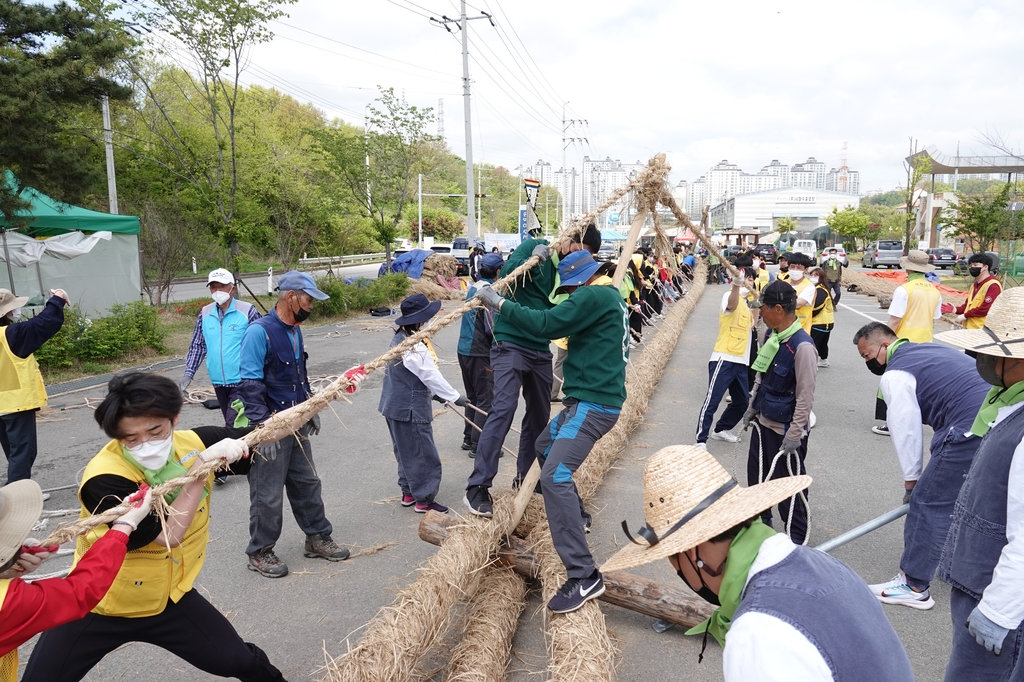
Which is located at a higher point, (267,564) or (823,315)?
(823,315)

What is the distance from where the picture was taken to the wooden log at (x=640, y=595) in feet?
11.4

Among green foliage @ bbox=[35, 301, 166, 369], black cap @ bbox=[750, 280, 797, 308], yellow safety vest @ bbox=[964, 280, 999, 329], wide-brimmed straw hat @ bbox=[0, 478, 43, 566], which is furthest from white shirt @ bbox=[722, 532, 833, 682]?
green foliage @ bbox=[35, 301, 166, 369]

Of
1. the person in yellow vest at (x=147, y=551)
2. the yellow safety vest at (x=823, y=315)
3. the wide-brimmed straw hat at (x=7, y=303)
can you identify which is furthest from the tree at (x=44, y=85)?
the yellow safety vest at (x=823, y=315)

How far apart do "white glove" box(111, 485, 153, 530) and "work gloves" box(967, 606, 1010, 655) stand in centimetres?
295

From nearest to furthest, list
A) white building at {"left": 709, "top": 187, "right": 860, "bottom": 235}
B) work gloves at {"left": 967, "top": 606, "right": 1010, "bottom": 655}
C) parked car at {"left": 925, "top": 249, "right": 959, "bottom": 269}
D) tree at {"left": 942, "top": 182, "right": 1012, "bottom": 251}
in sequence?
1. work gloves at {"left": 967, "top": 606, "right": 1010, "bottom": 655}
2. tree at {"left": 942, "top": 182, "right": 1012, "bottom": 251}
3. parked car at {"left": 925, "top": 249, "right": 959, "bottom": 269}
4. white building at {"left": 709, "top": 187, "right": 860, "bottom": 235}

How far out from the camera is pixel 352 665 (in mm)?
2676

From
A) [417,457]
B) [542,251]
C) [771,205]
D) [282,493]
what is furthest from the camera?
[771,205]

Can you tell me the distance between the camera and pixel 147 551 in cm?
242

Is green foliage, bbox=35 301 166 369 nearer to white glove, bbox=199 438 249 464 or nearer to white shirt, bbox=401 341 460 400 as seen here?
white shirt, bbox=401 341 460 400

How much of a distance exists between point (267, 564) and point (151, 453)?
213cm

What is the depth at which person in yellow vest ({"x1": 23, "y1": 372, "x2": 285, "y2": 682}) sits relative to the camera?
2.34 m

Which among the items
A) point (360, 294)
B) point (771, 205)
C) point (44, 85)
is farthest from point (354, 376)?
point (771, 205)

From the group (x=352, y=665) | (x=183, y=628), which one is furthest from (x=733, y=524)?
(x=183, y=628)

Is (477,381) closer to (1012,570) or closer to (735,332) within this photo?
(735,332)
